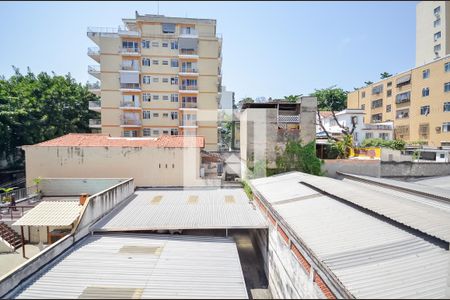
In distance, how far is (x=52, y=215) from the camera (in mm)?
10406

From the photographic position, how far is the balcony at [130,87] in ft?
93.1

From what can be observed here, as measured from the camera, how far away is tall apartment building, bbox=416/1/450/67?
35188 millimetres

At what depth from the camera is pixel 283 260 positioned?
809cm

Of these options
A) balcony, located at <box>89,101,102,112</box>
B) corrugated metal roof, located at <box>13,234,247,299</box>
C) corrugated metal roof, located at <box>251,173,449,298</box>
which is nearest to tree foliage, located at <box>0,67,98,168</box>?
balcony, located at <box>89,101,102,112</box>

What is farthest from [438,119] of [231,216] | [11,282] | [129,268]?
[11,282]

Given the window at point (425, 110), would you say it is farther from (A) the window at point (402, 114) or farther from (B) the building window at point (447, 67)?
(B) the building window at point (447, 67)

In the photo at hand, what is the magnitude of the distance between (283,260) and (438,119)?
28789 millimetres

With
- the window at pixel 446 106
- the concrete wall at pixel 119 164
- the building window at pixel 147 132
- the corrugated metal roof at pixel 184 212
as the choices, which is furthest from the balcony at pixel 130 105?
the window at pixel 446 106

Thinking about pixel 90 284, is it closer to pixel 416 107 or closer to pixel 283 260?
pixel 283 260

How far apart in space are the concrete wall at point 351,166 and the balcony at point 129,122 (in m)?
21.7

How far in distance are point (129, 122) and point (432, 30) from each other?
47.2m

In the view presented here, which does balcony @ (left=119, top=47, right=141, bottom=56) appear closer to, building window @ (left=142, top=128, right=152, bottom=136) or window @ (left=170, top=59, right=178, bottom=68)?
window @ (left=170, top=59, right=178, bottom=68)

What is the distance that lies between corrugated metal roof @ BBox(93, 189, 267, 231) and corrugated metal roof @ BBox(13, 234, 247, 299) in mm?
848

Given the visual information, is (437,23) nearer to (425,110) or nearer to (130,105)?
(425,110)
